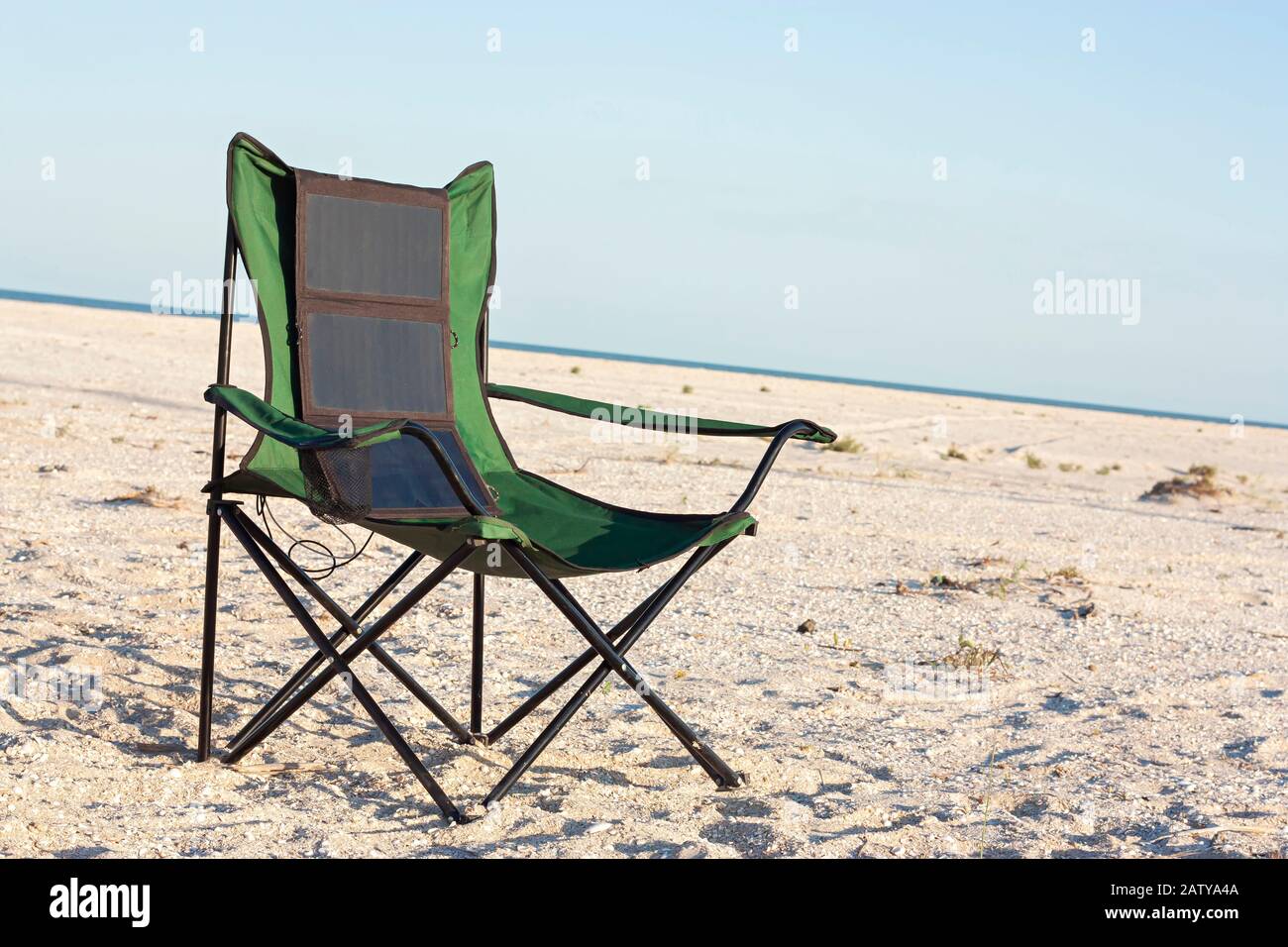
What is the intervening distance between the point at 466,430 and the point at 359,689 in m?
0.98

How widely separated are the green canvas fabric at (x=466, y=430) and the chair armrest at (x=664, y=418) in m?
0.04

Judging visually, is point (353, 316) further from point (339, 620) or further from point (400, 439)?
point (339, 620)

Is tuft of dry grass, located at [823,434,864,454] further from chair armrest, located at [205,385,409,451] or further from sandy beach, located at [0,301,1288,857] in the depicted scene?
chair armrest, located at [205,385,409,451]

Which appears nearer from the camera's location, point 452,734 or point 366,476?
point 366,476

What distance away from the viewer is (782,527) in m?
6.85

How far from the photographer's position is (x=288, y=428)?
8.05ft

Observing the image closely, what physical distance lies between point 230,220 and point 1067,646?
318cm
